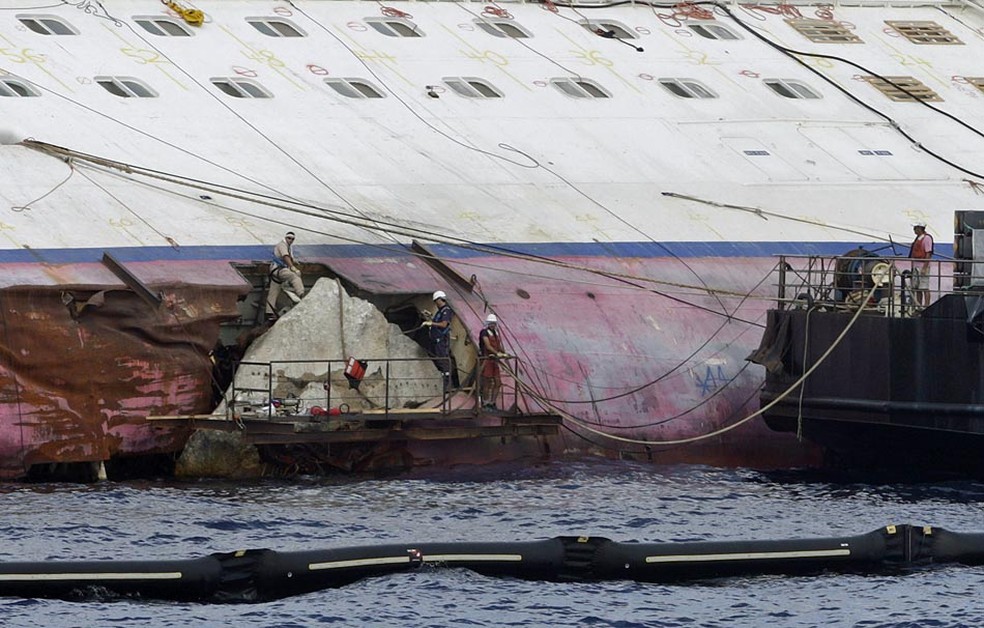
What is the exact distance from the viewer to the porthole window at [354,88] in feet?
125

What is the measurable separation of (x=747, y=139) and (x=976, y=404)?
10420 mm

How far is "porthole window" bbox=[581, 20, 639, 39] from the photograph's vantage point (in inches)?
1674

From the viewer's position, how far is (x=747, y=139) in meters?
39.9

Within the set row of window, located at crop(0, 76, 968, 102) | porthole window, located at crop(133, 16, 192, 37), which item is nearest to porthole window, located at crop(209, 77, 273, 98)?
row of window, located at crop(0, 76, 968, 102)

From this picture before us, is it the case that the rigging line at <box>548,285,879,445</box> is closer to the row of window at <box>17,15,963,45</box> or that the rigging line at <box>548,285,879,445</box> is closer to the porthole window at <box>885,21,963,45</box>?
the row of window at <box>17,15,963,45</box>

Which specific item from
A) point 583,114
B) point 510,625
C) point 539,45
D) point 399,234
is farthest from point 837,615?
point 539,45

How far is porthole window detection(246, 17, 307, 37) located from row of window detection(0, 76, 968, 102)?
1.87m

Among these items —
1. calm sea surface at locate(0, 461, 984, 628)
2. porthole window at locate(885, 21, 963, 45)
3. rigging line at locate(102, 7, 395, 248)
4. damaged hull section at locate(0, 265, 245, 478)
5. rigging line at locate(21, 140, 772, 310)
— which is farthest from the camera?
porthole window at locate(885, 21, 963, 45)

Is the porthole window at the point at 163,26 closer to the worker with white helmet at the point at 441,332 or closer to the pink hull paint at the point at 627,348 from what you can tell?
the pink hull paint at the point at 627,348

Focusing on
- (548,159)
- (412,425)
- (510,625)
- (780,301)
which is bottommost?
(510,625)

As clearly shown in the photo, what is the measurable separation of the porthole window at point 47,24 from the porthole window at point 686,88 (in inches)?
Answer: 438

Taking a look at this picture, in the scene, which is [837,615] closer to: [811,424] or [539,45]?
[811,424]

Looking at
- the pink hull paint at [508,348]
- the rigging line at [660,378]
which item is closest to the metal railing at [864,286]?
the pink hull paint at [508,348]

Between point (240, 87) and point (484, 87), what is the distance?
4.66 meters
